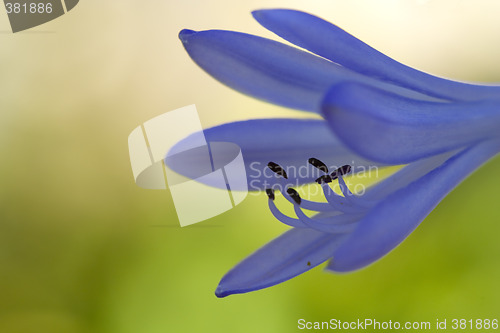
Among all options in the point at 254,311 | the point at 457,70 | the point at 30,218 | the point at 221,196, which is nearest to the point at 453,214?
the point at 457,70

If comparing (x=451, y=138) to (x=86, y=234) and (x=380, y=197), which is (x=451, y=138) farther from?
(x=86, y=234)

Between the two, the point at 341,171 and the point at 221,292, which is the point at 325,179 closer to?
the point at 341,171

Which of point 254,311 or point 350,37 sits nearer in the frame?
point 350,37

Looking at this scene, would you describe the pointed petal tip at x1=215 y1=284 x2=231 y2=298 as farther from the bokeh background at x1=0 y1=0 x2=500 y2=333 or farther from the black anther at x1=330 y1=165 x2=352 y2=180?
the bokeh background at x1=0 y1=0 x2=500 y2=333

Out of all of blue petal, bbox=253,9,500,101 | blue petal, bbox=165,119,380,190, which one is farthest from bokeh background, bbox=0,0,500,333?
blue petal, bbox=253,9,500,101

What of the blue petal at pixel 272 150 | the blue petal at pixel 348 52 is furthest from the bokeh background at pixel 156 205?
the blue petal at pixel 348 52

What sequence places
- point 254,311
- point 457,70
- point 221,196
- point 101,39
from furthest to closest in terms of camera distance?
point 101,39 < point 457,70 < point 254,311 < point 221,196
